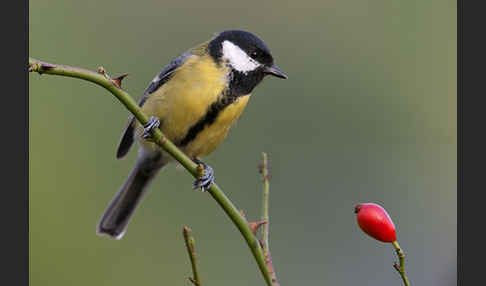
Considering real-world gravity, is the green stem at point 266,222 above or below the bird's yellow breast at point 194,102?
below

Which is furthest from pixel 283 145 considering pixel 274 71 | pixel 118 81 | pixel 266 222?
pixel 118 81

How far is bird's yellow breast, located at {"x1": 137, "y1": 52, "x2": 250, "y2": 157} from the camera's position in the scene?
1.49 metres

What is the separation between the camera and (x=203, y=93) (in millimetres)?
1479

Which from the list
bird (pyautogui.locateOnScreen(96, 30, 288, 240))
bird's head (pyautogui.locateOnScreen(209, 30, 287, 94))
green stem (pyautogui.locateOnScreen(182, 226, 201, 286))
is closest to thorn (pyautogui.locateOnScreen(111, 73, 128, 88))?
green stem (pyautogui.locateOnScreen(182, 226, 201, 286))

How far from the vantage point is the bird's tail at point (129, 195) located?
5.59ft

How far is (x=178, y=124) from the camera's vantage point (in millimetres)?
1525

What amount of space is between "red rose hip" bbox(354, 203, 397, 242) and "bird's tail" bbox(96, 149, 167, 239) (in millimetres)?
967

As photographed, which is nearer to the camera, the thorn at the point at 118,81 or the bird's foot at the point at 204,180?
the thorn at the point at 118,81

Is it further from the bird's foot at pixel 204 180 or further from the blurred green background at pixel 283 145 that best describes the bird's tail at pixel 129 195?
the bird's foot at pixel 204 180

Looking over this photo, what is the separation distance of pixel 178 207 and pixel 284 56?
63 cm

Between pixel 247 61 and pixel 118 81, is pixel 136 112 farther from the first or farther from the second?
pixel 247 61

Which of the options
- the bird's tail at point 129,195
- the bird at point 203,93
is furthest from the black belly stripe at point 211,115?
the bird's tail at point 129,195

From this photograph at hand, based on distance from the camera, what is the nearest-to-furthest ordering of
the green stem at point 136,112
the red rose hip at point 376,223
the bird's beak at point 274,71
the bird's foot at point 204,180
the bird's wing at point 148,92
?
1. the green stem at point 136,112
2. the red rose hip at point 376,223
3. the bird's foot at point 204,180
4. the bird's beak at point 274,71
5. the bird's wing at point 148,92

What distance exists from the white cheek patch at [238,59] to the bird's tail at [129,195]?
0.47 m
